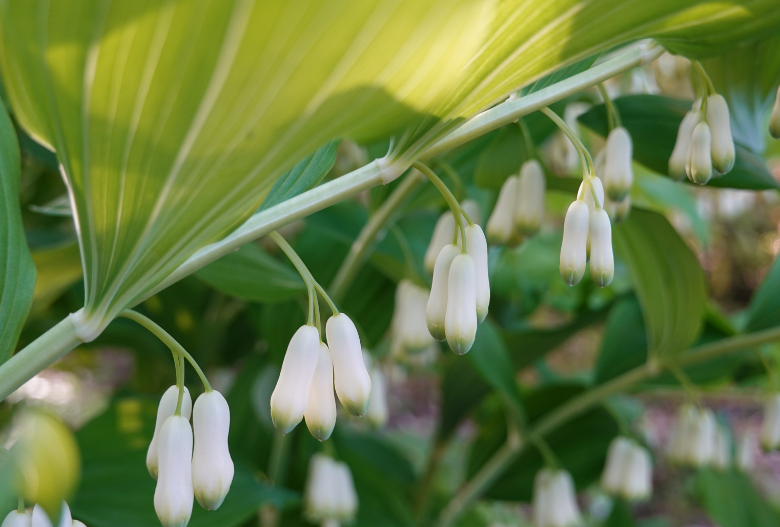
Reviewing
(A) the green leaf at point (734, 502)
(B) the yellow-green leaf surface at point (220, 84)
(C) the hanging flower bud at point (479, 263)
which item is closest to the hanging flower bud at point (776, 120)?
(B) the yellow-green leaf surface at point (220, 84)

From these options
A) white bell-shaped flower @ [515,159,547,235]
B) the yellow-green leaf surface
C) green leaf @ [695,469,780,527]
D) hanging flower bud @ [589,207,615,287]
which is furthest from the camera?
green leaf @ [695,469,780,527]

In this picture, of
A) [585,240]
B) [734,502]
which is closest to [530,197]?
[585,240]

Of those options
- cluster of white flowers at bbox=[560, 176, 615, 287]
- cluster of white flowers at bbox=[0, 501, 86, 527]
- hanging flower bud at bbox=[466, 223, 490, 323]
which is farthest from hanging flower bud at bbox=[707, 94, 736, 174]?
cluster of white flowers at bbox=[0, 501, 86, 527]

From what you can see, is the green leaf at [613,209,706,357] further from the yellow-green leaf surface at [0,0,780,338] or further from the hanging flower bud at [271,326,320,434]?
the hanging flower bud at [271,326,320,434]

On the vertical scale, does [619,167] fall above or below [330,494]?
above

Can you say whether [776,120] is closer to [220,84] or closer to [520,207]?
[520,207]

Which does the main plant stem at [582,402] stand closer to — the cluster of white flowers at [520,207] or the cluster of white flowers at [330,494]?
the cluster of white flowers at [330,494]
